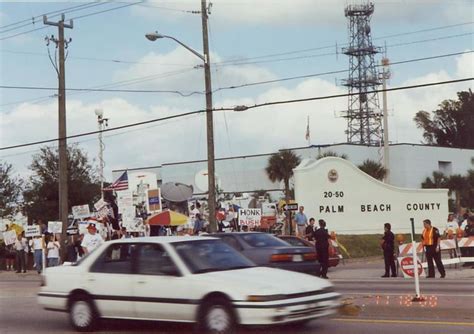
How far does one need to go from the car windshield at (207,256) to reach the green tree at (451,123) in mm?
101138

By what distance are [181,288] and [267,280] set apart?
3.96 ft

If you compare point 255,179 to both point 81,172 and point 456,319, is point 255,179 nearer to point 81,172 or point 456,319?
point 81,172

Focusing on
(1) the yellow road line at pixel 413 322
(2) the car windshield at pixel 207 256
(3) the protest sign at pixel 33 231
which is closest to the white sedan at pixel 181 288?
(2) the car windshield at pixel 207 256

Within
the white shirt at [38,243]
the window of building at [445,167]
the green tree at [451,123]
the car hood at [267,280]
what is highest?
the green tree at [451,123]

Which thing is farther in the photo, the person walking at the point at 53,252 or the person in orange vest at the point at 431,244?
the person walking at the point at 53,252

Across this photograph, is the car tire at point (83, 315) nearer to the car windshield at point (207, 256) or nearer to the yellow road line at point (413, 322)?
the car windshield at point (207, 256)

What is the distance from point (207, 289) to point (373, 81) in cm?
8454

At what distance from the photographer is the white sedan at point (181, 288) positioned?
10570mm

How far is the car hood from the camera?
10633mm

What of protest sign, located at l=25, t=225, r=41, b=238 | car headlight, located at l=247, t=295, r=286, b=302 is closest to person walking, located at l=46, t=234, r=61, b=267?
protest sign, located at l=25, t=225, r=41, b=238

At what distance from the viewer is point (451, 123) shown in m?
113

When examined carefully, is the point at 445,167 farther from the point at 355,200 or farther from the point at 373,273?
the point at 373,273

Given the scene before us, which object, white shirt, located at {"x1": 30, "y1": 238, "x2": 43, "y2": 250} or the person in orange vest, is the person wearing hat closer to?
white shirt, located at {"x1": 30, "y1": 238, "x2": 43, "y2": 250}

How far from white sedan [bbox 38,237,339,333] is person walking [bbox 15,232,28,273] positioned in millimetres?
21872
